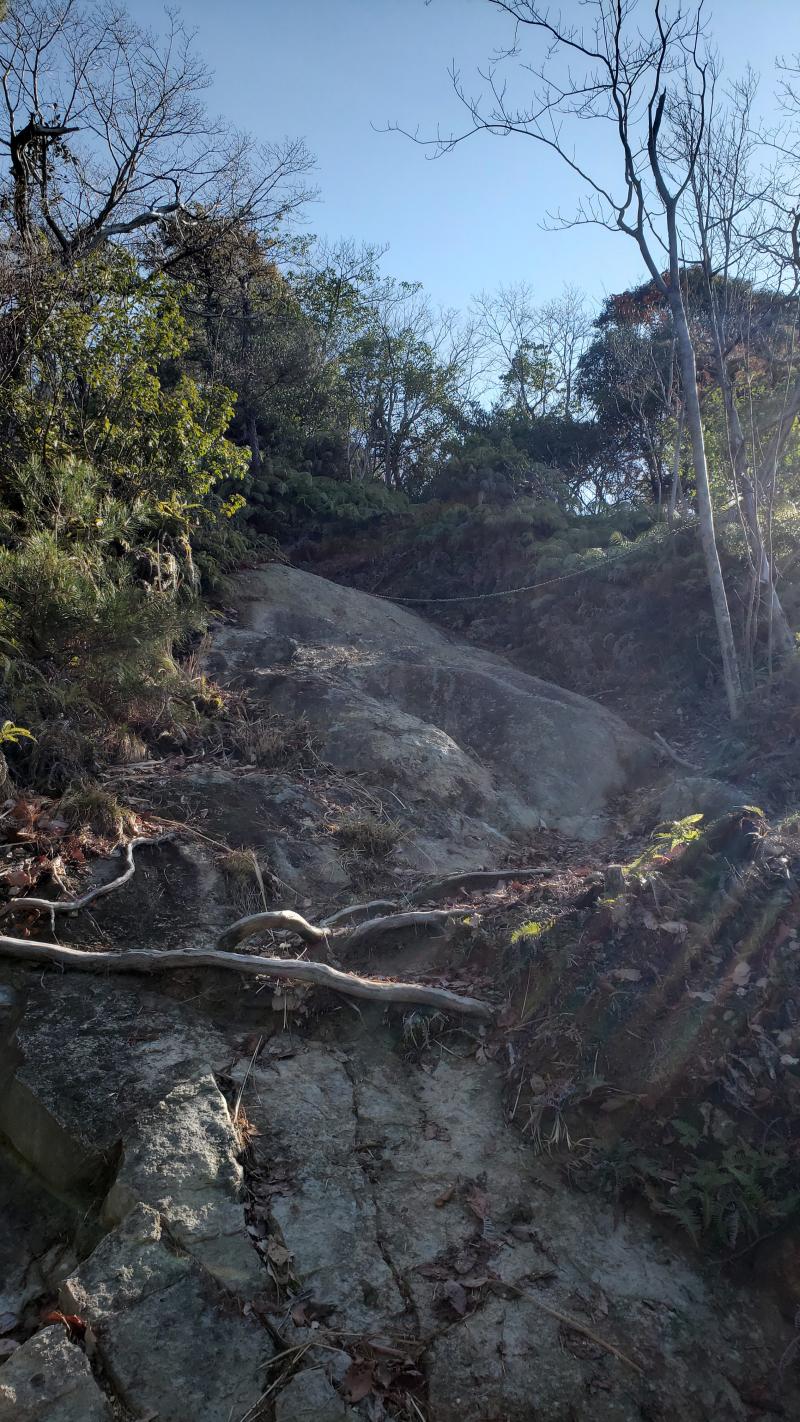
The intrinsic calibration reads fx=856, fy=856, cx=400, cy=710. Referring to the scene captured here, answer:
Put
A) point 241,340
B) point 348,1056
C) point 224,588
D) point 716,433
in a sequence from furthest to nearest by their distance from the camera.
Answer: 1. point 241,340
2. point 716,433
3. point 224,588
4. point 348,1056

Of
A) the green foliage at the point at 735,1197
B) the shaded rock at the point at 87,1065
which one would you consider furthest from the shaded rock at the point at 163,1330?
Result: the green foliage at the point at 735,1197

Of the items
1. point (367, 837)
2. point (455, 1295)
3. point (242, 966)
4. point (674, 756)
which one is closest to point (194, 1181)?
point (455, 1295)

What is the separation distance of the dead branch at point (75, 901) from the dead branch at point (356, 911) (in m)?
1.27

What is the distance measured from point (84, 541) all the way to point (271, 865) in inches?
161

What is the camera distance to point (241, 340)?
18.1 meters

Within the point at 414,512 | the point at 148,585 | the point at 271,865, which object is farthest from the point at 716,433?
the point at 271,865

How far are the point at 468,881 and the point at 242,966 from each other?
6.40 ft

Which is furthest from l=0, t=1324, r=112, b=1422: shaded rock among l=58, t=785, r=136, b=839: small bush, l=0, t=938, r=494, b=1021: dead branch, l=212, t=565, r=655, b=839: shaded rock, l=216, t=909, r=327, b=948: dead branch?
l=212, t=565, r=655, b=839: shaded rock

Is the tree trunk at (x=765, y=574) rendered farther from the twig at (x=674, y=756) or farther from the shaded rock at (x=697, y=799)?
the shaded rock at (x=697, y=799)

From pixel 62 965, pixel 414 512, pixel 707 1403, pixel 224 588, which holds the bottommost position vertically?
pixel 707 1403

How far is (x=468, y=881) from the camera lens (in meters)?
5.98

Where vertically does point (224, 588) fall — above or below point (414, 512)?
below

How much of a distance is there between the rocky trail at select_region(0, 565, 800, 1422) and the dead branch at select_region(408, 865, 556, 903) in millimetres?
39

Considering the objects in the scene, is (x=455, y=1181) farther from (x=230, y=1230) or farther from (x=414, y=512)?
(x=414, y=512)
